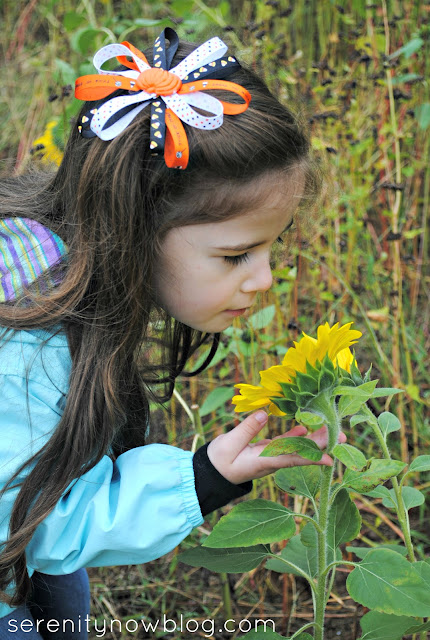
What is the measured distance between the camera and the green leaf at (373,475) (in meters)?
0.73

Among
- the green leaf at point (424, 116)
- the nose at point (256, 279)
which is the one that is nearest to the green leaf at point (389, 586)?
the nose at point (256, 279)

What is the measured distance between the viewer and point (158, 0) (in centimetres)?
243

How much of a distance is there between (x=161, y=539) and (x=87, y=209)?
0.45 meters

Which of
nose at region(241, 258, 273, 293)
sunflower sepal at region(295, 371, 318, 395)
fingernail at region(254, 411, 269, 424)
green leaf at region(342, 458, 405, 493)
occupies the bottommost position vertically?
green leaf at region(342, 458, 405, 493)

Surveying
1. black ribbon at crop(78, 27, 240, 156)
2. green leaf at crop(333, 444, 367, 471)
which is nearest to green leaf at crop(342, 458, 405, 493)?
green leaf at crop(333, 444, 367, 471)

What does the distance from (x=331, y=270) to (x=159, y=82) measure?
56 cm

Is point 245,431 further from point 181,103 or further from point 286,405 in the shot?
point 181,103

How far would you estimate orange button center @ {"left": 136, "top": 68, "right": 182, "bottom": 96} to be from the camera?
93 cm

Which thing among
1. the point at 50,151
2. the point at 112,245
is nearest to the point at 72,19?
the point at 50,151

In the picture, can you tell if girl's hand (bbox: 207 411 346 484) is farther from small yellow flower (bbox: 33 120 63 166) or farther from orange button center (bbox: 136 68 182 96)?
small yellow flower (bbox: 33 120 63 166)

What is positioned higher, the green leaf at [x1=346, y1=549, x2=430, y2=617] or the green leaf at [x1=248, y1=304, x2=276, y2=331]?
the green leaf at [x1=248, y1=304, x2=276, y2=331]

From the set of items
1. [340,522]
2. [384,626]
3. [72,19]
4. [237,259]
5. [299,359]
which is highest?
[72,19]

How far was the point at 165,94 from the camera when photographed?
0.93m

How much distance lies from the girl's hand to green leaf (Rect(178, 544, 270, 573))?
0.09 m
